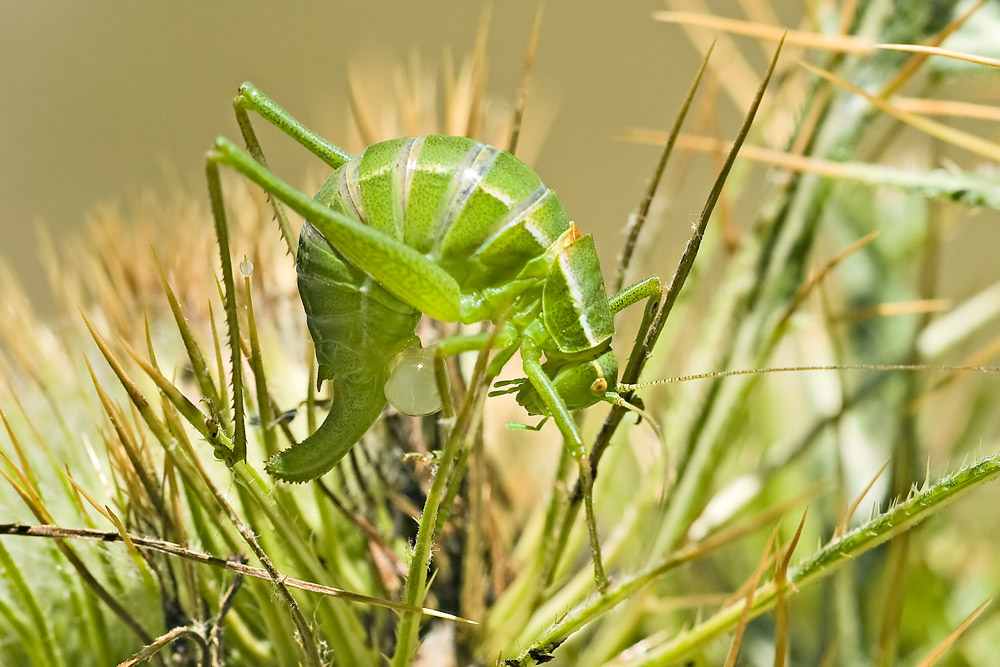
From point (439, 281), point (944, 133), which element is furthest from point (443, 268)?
point (944, 133)

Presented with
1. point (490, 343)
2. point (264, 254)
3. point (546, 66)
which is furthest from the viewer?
point (546, 66)

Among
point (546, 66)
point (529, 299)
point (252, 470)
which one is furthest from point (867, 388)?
point (546, 66)

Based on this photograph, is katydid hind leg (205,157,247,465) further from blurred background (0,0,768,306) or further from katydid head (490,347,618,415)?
blurred background (0,0,768,306)

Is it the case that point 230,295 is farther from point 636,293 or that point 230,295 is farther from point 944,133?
point 944,133

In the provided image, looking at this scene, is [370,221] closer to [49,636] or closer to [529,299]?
[529,299]

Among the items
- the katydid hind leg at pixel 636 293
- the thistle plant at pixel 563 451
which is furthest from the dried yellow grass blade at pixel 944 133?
the katydid hind leg at pixel 636 293
